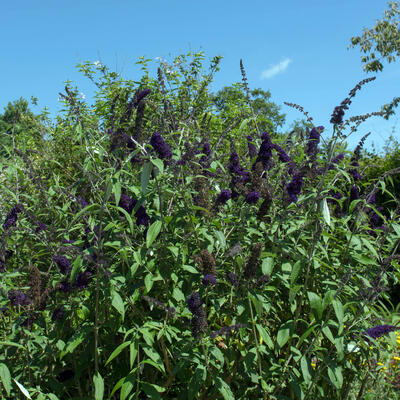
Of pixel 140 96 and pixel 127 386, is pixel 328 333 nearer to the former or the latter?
pixel 127 386

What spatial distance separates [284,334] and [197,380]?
694 millimetres

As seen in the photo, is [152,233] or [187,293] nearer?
[152,233]

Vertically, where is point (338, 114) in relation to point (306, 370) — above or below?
above

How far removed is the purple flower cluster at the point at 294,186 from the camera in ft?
9.77

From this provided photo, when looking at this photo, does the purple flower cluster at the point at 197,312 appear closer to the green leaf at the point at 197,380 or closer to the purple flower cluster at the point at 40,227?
Result: the green leaf at the point at 197,380

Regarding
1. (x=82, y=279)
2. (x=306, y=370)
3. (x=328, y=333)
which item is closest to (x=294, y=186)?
(x=328, y=333)

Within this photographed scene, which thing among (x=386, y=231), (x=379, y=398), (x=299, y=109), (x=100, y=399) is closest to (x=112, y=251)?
(x=100, y=399)

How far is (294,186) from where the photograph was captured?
9.84 feet

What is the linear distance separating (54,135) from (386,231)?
7.07 m

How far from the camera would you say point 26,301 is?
103 inches

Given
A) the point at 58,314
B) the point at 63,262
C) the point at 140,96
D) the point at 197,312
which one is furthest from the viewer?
the point at 140,96

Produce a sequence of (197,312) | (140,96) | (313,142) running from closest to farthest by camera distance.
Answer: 1. (197,312)
2. (140,96)
3. (313,142)

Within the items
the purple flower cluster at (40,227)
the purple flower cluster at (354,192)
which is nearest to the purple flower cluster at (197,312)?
the purple flower cluster at (40,227)

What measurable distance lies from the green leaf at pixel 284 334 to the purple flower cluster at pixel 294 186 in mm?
889
